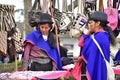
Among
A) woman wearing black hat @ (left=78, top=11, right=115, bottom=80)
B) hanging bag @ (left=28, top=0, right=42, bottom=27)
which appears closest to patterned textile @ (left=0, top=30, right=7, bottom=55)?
hanging bag @ (left=28, top=0, right=42, bottom=27)

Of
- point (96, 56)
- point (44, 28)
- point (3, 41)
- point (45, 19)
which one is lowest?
point (96, 56)

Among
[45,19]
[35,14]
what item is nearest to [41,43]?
[45,19]

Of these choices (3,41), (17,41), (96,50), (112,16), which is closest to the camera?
(96,50)

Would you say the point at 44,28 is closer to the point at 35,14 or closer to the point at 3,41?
the point at 3,41

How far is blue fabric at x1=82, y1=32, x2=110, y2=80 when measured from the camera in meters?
6.24

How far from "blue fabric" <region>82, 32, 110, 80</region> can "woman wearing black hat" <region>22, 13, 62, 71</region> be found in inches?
26.5

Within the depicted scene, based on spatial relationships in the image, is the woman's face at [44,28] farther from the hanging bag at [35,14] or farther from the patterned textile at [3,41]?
the patterned textile at [3,41]

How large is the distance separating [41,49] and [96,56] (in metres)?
0.89

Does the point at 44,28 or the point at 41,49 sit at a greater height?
the point at 44,28

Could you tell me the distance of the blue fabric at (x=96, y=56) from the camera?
624 cm

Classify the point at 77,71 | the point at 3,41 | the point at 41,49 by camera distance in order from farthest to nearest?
the point at 3,41, the point at 41,49, the point at 77,71

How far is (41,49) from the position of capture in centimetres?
670

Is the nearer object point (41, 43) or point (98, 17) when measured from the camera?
point (98, 17)

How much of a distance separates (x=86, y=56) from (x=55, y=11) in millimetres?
2061
